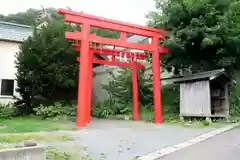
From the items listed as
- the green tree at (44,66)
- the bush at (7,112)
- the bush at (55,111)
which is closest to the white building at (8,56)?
the bush at (7,112)

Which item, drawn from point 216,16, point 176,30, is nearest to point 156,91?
point 176,30

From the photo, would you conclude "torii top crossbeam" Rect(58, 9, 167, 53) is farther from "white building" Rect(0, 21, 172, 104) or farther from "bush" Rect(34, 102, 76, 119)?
"white building" Rect(0, 21, 172, 104)

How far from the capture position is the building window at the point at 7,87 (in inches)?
659

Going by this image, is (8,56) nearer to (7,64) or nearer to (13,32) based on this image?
(7,64)

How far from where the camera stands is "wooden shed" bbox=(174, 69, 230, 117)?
39.6 ft

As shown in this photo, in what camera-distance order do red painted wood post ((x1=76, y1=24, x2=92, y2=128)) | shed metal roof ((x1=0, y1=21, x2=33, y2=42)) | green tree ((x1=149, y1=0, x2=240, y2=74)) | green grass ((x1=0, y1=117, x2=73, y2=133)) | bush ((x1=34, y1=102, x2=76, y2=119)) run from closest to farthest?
green grass ((x1=0, y1=117, x2=73, y2=133)), red painted wood post ((x1=76, y1=24, x2=92, y2=128)), green tree ((x1=149, y1=0, x2=240, y2=74)), bush ((x1=34, y1=102, x2=76, y2=119)), shed metal roof ((x1=0, y1=21, x2=33, y2=42))

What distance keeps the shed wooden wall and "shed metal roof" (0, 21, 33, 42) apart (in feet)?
36.1

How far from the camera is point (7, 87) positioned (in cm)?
1694

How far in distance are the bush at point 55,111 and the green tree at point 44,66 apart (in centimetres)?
95

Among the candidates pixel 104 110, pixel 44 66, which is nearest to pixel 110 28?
pixel 44 66

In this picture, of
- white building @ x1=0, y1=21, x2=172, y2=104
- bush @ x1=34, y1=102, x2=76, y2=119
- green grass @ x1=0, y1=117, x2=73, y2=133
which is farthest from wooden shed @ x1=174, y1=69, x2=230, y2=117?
white building @ x1=0, y1=21, x2=172, y2=104

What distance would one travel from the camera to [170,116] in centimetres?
1381

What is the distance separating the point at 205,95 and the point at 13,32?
13789mm

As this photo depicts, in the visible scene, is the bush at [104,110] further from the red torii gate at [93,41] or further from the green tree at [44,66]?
the green tree at [44,66]
